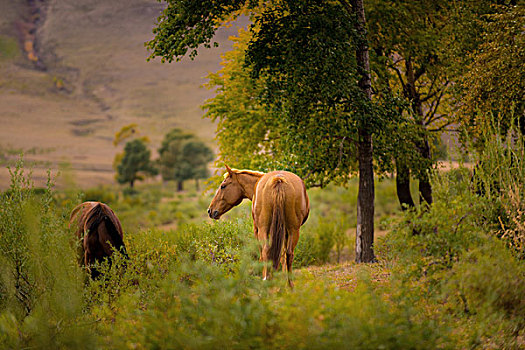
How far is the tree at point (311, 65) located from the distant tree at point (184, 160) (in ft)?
202

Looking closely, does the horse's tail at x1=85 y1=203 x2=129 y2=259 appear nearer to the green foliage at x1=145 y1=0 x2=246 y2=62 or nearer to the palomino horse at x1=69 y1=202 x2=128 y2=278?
the palomino horse at x1=69 y1=202 x2=128 y2=278

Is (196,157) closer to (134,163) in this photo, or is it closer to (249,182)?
(134,163)

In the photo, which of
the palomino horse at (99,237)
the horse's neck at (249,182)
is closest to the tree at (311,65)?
the horse's neck at (249,182)

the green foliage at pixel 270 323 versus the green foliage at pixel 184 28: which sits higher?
the green foliage at pixel 184 28

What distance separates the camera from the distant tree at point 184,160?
231 feet

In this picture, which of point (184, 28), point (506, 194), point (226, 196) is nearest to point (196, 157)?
point (184, 28)

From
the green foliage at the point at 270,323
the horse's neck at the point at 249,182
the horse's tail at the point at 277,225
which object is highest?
the horse's neck at the point at 249,182

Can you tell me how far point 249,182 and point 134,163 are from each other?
62895mm

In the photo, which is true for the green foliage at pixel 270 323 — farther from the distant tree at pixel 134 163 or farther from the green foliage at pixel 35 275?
the distant tree at pixel 134 163

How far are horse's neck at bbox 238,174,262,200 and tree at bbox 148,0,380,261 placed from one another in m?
1.79

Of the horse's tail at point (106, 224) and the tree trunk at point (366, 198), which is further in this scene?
the tree trunk at point (366, 198)

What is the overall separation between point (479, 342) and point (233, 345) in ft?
7.63

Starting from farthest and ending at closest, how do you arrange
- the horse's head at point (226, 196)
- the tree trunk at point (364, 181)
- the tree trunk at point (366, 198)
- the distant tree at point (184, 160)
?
1. the distant tree at point (184, 160)
2. the tree trunk at point (366, 198)
3. the tree trunk at point (364, 181)
4. the horse's head at point (226, 196)

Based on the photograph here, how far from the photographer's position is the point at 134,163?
67.1 meters
